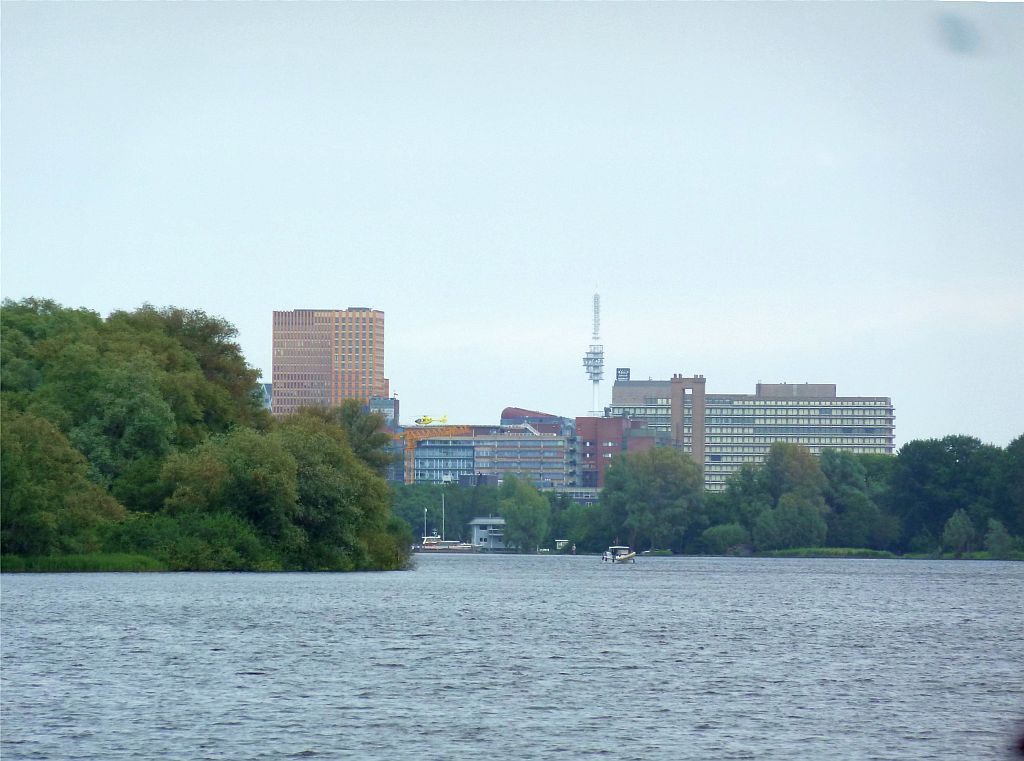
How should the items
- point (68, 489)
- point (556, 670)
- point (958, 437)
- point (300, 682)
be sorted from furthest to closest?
point (958, 437) → point (68, 489) → point (556, 670) → point (300, 682)

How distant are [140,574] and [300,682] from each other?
45.6 metres

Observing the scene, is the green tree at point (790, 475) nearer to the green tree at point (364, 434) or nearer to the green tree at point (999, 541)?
the green tree at point (999, 541)

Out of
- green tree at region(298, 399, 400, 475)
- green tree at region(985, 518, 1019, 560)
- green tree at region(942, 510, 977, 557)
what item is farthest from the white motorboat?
green tree at region(298, 399, 400, 475)

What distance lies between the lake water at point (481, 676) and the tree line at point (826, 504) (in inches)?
3228

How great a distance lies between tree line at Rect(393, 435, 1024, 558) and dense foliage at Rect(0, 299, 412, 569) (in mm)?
81245

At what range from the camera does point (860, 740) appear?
3272cm

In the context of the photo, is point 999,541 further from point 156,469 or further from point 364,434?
point 156,469

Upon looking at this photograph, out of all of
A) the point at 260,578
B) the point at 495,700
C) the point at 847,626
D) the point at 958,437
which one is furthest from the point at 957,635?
the point at 958,437

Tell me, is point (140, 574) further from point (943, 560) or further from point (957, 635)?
point (943, 560)

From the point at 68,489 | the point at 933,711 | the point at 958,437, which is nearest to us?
the point at 933,711

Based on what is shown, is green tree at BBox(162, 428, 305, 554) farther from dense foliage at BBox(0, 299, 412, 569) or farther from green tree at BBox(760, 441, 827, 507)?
green tree at BBox(760, 441, 827, 507)

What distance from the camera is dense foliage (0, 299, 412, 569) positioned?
3078 inches

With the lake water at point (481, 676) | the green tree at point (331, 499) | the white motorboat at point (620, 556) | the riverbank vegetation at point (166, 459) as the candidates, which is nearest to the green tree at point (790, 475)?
the white motorboat at point (620, 556)

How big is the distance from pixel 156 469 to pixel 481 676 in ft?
152
